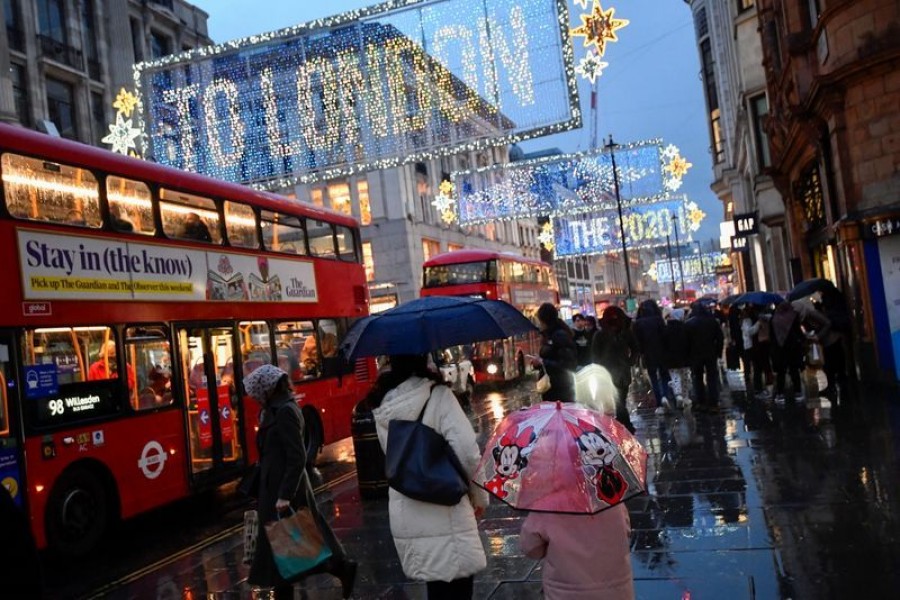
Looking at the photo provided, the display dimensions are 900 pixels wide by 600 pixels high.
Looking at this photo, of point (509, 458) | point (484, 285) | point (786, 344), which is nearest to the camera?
point (509, 458)

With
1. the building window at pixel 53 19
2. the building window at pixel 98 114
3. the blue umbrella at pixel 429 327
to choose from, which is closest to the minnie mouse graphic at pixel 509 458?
the blue umbrella at pixel 429 327

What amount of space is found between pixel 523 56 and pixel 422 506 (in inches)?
481

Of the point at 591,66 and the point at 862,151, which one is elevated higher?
the point at 591,66

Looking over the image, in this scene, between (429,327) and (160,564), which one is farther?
(160,564)

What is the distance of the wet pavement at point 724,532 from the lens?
5523 millimetres

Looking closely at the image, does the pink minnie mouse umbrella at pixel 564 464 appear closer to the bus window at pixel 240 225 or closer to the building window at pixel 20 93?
the bus window at pixel 240 225

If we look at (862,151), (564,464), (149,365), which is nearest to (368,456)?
(149,365)

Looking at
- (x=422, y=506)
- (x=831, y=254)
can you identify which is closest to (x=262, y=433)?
(x=422, y=506)

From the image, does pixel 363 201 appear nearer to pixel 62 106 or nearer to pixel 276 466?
pixel 62 106

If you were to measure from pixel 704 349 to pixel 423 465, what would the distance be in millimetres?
10275

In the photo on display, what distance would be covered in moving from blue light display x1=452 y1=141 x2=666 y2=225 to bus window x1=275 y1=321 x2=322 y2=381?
17.5 metres

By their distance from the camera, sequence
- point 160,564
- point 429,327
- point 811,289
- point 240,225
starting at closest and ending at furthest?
1. point 429,327
2. point 160,564
3. point 240,225
4. point 811,289

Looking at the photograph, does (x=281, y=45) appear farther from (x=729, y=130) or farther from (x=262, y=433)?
(x=729, y=130)

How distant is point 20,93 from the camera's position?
27.9 m
